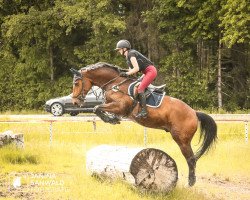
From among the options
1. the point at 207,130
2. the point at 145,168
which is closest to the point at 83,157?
the point at 207,130

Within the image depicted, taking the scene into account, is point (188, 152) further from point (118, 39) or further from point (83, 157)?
point (118, 39)

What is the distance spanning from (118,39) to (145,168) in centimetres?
2304

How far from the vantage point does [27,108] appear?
34188mm

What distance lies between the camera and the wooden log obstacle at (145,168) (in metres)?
10.6

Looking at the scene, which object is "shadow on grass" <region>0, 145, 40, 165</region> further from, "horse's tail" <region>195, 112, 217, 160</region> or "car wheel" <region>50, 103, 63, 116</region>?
"car wheel" <region>50, 103, 63, 116</region>

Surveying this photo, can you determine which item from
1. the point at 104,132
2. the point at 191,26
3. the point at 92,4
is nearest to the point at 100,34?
the point at 92,4

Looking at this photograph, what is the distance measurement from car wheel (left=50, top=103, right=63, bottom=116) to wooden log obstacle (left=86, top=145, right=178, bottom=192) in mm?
17389

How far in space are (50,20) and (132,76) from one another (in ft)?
73.8

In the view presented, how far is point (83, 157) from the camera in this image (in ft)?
51.3

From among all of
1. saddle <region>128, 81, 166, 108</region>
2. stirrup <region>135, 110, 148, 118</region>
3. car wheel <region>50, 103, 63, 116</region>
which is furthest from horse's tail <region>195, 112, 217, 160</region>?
car wheel <region>50, 103, 63, 116</region>

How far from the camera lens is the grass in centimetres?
1065

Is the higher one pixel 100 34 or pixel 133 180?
pixel 100 34

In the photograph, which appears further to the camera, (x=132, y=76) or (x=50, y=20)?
(x=50, y=20)

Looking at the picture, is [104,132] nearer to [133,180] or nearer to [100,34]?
[133,180]
